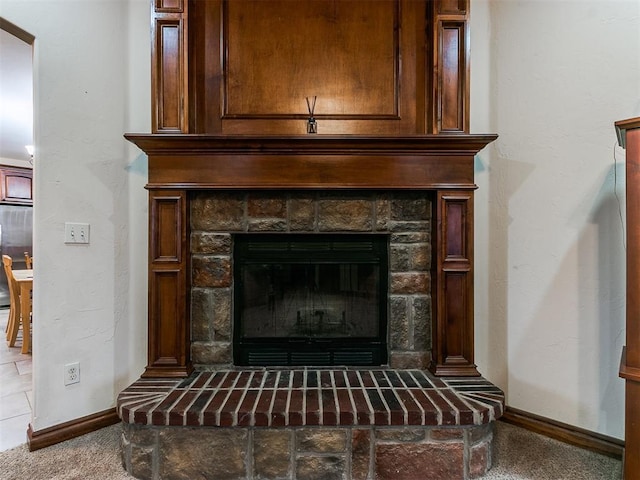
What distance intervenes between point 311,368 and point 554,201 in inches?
62.0

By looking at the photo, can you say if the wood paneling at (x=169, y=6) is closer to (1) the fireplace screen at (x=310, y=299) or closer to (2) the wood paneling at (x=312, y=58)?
(2) the wood paneling at (x=312, y=58)

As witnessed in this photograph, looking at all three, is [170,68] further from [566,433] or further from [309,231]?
[566,433]

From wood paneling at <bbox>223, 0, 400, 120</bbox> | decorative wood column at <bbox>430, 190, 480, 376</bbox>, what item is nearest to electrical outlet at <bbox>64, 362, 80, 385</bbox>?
wood paneling at <bbox>223, 0, 400, 120</bbox>

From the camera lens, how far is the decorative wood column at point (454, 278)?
180cm

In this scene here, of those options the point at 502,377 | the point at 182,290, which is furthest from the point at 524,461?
the point at 182,290

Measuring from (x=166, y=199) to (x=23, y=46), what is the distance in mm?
2156

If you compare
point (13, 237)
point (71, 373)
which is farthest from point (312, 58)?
point (13, 237)

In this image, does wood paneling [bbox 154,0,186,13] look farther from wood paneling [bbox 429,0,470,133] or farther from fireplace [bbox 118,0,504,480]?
wood paneling [bbox 429,0,470,133]

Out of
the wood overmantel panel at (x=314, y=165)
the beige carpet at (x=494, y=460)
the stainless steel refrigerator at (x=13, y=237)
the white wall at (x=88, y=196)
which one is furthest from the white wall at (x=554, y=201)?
the stainless steel refrigerator at (x=13, y=237)

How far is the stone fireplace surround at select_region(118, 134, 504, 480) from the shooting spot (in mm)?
1479

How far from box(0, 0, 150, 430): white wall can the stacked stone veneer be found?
A: 1.30ft

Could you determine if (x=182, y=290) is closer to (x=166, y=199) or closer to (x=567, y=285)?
(x=166, y=199)

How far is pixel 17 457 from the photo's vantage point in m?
1.65

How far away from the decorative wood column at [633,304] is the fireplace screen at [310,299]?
1.03 metres
